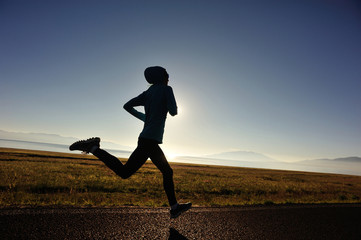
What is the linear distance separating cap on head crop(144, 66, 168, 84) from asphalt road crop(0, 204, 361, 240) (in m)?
2.37

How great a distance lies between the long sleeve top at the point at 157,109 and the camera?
10.3ft

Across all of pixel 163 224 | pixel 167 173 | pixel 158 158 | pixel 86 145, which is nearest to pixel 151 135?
pixel 158 158

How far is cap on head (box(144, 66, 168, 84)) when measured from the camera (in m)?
3.46

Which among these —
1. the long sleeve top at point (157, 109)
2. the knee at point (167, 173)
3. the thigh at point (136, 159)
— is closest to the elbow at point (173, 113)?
the long sleeve top at point (157, 109)

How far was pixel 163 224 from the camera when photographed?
10.7ft

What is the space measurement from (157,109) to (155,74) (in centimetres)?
66

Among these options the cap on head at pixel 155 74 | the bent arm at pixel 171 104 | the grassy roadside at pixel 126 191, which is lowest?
the grassy roadside at pixel 126 191

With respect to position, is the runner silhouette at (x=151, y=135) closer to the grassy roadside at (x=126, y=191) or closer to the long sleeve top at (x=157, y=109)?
the long sleeve top at (x=157, y=109)

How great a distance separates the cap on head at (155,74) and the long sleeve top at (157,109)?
0.38ft

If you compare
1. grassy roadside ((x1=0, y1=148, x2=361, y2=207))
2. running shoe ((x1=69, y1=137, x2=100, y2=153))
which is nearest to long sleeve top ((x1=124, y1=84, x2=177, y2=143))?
running shoe ((x1=69, y1=137, x2=100, y2=153))

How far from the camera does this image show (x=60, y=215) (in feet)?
10.6

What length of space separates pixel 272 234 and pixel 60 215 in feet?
11.4

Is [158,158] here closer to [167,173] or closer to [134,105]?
[167,173]

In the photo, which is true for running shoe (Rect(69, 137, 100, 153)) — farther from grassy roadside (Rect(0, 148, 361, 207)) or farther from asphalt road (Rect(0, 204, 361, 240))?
grassy roadside (Rect(0, 148, 361, 207))
